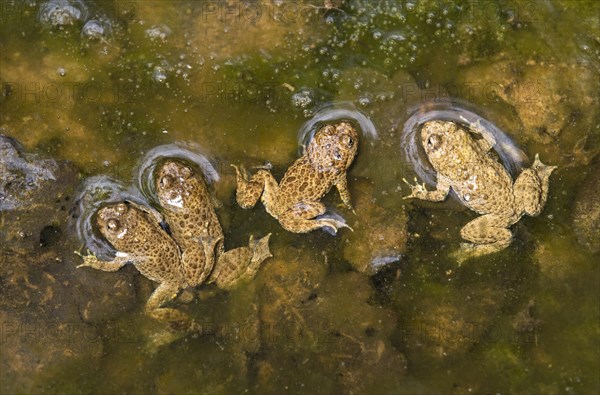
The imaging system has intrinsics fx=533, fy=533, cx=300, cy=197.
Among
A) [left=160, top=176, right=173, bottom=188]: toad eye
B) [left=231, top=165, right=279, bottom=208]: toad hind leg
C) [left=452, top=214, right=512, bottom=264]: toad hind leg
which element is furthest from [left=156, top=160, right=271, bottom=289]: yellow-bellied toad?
[left=452, top=214, right=512, bottom=264]: toad hind leg

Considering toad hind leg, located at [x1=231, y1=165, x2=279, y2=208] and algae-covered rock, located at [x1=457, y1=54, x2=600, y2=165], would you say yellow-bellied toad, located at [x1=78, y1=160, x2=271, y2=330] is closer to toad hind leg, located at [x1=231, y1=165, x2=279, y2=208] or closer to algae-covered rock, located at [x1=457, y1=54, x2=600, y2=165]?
toad hind leg, located at [x1=231, y1=165, x2=279, y2=208]

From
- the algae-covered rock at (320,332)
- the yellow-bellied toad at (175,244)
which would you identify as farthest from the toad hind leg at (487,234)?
the yellow-bellied toad at (175,244)

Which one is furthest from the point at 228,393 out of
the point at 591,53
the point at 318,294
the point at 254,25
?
the point at 591,53

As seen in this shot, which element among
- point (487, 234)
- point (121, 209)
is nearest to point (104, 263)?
point (121, 209)

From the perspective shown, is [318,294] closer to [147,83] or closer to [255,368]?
[255,368]

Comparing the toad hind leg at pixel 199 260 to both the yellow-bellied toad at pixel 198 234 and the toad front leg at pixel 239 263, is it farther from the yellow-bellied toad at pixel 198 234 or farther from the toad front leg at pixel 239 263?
the toad front leg at pixel 239 263

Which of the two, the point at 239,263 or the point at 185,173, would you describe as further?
the point at 239,263

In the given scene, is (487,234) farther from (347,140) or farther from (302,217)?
(302,217)
